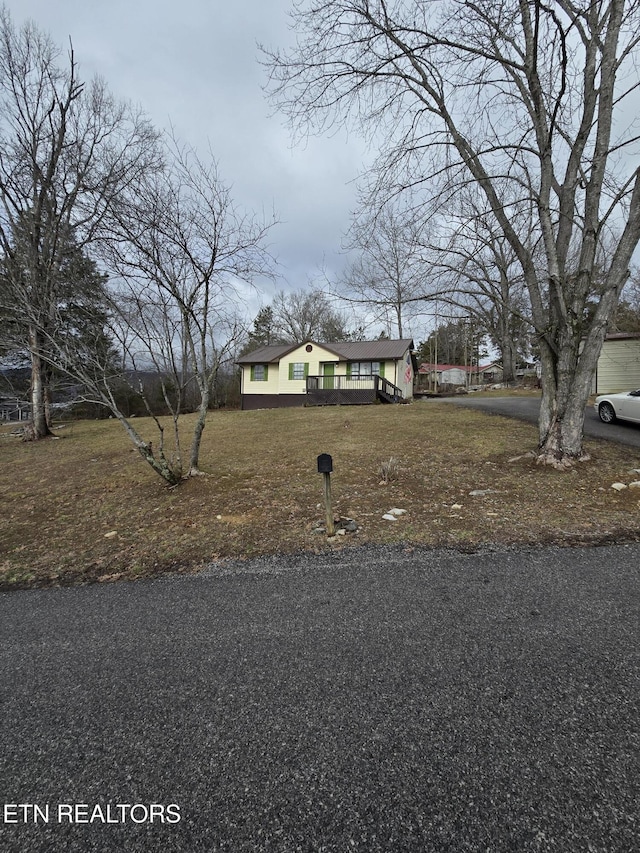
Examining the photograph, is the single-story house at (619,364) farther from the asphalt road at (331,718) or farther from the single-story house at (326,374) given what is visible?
the asphalt road at (331,718)

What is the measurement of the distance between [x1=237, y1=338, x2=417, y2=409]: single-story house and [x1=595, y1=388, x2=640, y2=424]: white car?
11336mm

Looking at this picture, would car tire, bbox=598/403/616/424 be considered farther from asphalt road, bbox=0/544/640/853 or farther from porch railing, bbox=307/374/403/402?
porch railing, bbox=307/374/403/402

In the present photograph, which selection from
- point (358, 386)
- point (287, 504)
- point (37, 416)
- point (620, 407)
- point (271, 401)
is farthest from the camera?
point (271, 401)

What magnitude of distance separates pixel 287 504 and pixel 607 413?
30.0 ft

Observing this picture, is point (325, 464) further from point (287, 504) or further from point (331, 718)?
point (331, 718)

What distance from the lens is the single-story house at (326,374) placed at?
20484mm

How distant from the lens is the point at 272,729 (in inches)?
61.8

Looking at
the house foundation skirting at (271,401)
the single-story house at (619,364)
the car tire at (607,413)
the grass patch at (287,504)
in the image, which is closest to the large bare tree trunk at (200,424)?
the grass patch at (287,504)

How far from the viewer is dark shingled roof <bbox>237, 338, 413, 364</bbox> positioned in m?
22.5

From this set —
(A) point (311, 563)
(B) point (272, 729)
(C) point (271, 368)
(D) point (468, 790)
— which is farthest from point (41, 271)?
(C) point (271, 368)

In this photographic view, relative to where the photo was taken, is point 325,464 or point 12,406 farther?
point 12,406

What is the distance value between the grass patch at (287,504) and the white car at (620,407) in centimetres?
249

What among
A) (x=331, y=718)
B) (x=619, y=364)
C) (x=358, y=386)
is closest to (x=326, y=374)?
(x=358, y=386)

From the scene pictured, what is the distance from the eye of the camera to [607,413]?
365 inches
